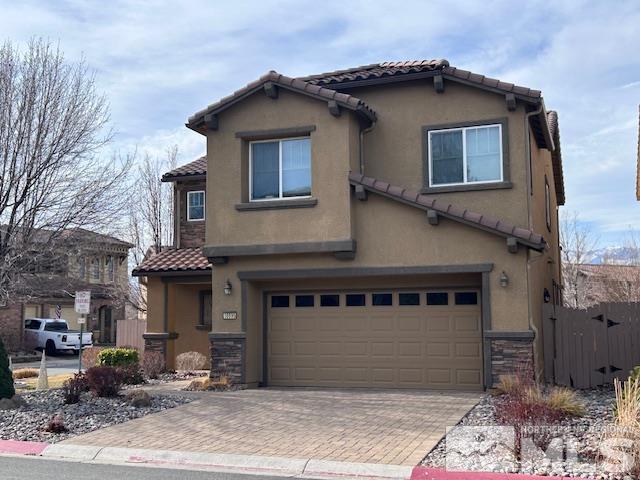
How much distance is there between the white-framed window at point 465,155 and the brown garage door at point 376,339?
2611 mm

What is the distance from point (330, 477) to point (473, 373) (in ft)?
25.6

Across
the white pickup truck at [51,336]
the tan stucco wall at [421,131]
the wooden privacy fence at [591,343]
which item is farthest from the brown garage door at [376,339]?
the white pickup truck at [51,336]

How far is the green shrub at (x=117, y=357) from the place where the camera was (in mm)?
20219

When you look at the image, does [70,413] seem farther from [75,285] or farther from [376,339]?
[75,285]

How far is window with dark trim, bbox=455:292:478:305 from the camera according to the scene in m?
16.2

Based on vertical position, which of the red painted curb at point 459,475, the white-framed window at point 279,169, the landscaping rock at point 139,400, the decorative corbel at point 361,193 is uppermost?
the white-framed window at point 279,169

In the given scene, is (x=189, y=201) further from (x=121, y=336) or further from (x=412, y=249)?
(x=412, y=249)

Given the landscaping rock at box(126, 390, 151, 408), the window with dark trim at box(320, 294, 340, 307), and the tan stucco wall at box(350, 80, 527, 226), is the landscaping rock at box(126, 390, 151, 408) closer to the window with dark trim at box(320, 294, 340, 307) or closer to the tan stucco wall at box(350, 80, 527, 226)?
the window with dark trim at box(320, 294, 340, 307)

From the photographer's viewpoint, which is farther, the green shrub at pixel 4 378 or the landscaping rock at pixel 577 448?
the green shrub at pixel 4 378

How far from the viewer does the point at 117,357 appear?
2028 centimetres

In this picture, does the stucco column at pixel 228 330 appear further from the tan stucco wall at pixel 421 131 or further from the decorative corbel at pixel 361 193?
the tan stucco wall at pixel 421 131

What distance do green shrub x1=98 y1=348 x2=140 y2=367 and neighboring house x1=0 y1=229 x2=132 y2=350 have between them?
2077mm

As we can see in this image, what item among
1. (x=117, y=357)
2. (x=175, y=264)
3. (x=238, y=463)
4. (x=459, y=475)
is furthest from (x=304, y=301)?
(x=459, y=475)

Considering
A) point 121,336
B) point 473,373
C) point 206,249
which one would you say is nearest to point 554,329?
point 473,373
